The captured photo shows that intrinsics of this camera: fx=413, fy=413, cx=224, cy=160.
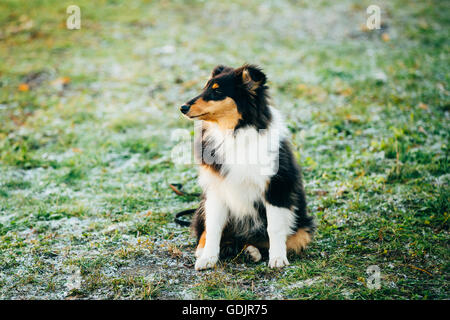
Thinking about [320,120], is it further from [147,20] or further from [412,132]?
[147,20]

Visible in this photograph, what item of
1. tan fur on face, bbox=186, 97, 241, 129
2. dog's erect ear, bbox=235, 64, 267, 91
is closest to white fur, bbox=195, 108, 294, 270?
tan fur on face, bbox=186, 97, 241, 129

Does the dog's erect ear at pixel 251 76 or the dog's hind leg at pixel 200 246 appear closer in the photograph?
the dog's erect ear at pixel 251 76

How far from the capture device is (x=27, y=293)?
2.99 metres

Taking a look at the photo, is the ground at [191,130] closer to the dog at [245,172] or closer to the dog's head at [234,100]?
the dog at [245,172]

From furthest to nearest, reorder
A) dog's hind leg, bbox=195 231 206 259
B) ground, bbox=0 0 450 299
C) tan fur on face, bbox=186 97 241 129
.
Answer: dog's hind leg, bbox=195 231 206 259
tan fur on face, bbox=186 97 241 129
ground, bbox=0 0 450 299

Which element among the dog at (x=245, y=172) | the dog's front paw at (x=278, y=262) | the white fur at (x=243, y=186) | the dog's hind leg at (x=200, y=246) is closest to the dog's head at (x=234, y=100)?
the dog at (x=245, y=172)

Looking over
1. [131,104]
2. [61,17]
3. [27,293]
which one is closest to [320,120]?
[131,104]

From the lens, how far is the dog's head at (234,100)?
3.27 m

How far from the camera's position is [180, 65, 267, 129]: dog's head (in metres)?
3.27

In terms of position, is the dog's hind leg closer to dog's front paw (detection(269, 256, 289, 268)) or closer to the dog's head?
dog's front paw (detection(269, 256, 289, 268))

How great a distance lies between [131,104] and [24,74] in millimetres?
2675

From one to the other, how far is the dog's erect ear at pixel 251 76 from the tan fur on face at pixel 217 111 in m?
0.18

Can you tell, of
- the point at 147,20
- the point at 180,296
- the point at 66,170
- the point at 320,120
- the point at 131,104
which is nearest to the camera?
the point at 180,296

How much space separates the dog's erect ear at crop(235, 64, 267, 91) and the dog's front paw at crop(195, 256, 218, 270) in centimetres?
139
